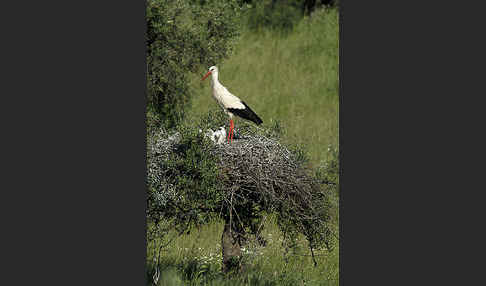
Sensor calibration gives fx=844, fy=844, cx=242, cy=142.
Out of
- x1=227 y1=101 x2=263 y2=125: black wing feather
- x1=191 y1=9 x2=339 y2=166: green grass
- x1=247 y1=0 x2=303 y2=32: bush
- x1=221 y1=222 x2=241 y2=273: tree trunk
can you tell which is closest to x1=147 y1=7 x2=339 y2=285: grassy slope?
x1=191 y1=9 x2=339 y2=166: green grass

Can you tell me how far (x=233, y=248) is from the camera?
1024 centimetres

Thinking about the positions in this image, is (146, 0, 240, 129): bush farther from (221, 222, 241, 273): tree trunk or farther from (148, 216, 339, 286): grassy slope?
(221, 222, 241, 273): tree trunk

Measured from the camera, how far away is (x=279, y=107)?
13930mm

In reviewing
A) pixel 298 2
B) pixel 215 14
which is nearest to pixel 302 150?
pixel 215 14

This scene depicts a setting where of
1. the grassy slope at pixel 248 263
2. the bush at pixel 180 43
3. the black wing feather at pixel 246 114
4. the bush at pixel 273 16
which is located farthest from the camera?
the bush at pixel 273 16

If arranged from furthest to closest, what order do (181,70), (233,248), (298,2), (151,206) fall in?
(298,2)
(181,70)
(233,248)
(151,206)

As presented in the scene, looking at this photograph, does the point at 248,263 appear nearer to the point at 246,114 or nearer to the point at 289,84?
the point at 246,114

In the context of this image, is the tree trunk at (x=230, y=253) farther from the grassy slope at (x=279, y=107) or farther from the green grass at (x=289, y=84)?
the green grass at (x=289, y=84)

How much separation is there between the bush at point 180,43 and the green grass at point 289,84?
0.30 meters

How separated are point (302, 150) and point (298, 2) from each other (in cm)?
741

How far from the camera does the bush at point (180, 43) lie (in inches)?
537

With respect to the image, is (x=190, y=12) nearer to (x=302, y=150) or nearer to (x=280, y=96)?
(x=280, y=96)

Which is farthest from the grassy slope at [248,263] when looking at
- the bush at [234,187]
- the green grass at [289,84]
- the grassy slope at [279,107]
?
the green grass at [289,84]

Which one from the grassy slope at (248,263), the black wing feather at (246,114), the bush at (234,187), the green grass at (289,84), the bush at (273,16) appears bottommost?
the grassy slope at (248,263)
